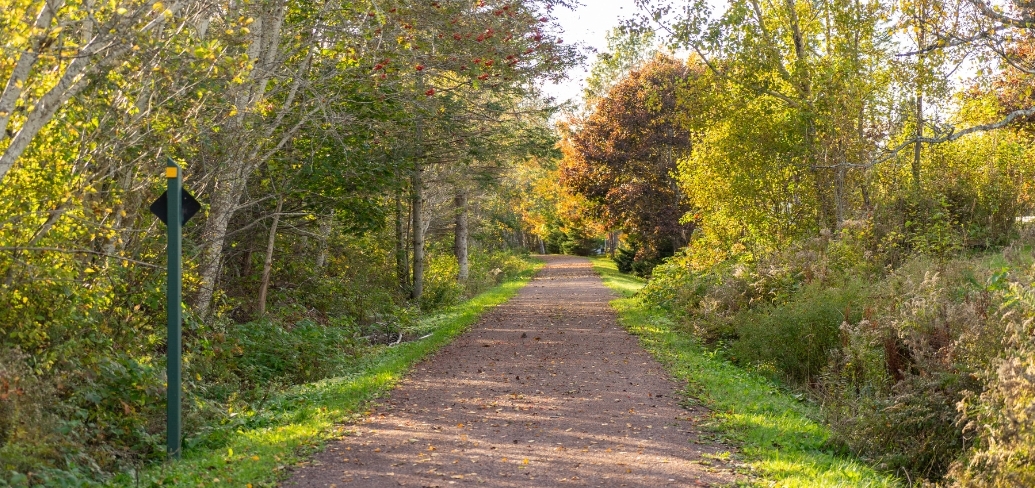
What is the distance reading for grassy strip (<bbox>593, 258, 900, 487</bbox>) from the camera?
7363mm

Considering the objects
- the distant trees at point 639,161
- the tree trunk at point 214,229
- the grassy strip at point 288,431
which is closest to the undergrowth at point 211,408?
the grassy strip at point 288,431

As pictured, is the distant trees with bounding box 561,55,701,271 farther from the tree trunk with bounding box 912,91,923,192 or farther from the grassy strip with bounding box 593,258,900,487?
the grassy strip with bounding box 593,258,900,487

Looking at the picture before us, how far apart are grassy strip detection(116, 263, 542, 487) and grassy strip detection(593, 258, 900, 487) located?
3.81m

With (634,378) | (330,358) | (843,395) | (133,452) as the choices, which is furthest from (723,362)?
(133,452)

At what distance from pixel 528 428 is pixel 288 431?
2.34m

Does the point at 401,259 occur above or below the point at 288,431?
above

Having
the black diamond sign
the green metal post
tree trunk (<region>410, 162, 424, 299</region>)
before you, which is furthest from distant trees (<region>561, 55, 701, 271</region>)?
the green metal post

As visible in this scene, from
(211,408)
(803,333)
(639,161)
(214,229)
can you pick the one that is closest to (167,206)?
(211,408)

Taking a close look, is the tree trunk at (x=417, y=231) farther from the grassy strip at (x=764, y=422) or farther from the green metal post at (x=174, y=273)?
the green metal post at (x=174, y=273)

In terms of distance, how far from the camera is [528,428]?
927cm

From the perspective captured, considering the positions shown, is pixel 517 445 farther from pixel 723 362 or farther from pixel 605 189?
pixel 605 189

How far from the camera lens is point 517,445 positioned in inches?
334

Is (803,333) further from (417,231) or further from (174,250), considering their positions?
(417,231)

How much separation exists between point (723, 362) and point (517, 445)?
6.73 meters
